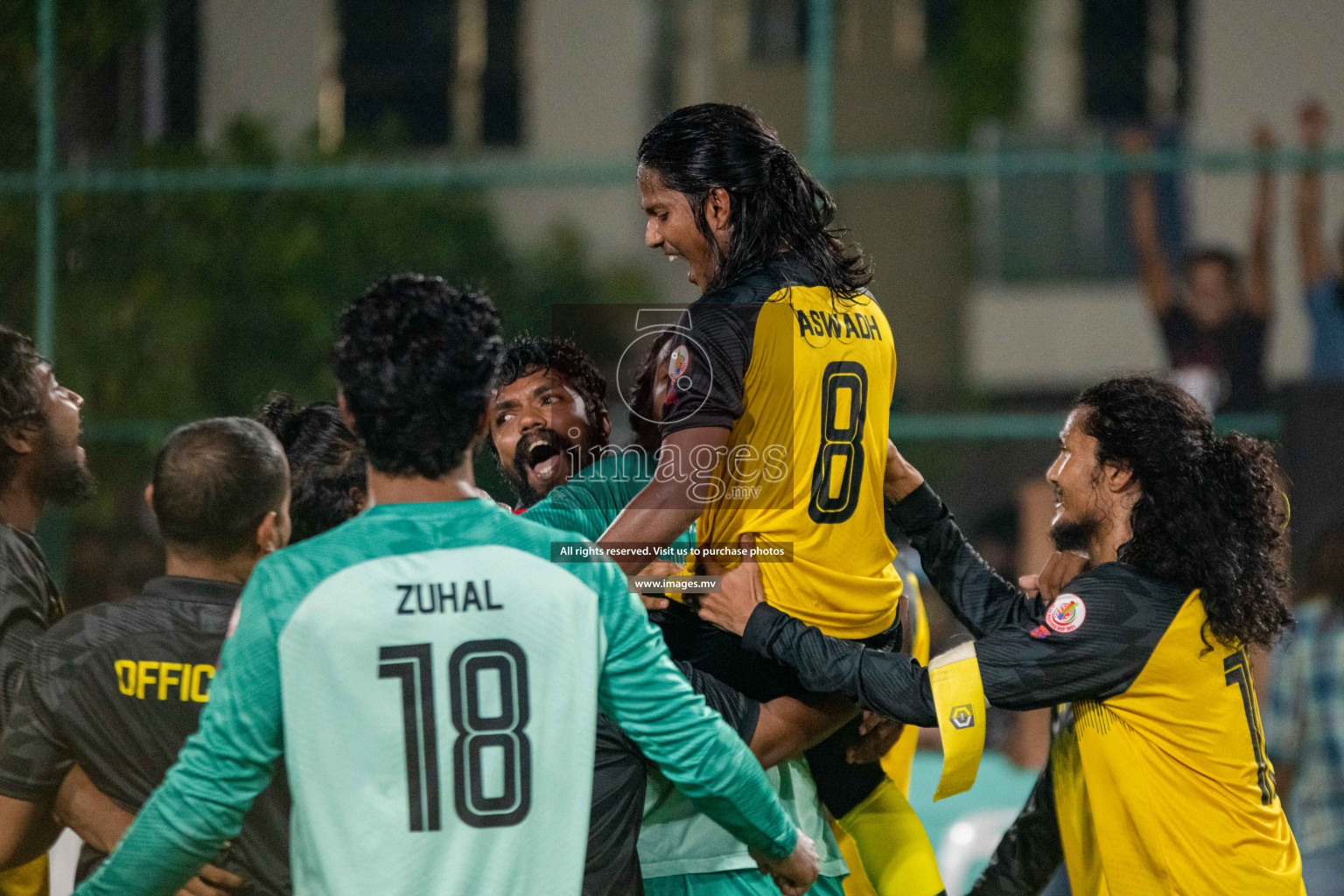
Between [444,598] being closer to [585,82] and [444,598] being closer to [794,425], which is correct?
[794,425]

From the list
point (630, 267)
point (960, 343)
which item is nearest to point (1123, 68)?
point (960, 343)

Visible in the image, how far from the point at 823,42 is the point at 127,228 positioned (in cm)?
617

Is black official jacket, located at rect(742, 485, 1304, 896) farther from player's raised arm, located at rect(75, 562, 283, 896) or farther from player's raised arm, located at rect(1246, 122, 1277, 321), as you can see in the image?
player's raised arm, located at rect(1246, 122, 1277, 321)

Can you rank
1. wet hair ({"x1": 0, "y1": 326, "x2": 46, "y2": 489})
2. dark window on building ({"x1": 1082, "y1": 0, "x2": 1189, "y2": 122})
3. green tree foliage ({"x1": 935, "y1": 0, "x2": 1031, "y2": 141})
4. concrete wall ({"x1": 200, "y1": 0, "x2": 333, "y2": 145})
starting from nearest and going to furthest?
wet hair ({"x1": 0, "y1": 326, "x2": 46, "y2": 489}) → concrete wall ({"x1": 200, "y1": 0, "x2": 333, "y2": 145}) → dark window on building ({"x1": 1082, "y1": 0, "x2": 1189, "y2": 122}) → green tree foliage ({"x1": 935, "y1": 0, "x2": 1031, "y2": 141})

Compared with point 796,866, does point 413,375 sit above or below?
above

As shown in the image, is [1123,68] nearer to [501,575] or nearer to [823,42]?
[823,42]

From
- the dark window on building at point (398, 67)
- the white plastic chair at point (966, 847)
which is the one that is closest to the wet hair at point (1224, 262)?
the white plastic chair at point (966, 847)

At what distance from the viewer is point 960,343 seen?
1705cm

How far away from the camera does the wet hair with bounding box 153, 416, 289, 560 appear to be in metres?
2.98

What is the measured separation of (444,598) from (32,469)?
62.2 inches

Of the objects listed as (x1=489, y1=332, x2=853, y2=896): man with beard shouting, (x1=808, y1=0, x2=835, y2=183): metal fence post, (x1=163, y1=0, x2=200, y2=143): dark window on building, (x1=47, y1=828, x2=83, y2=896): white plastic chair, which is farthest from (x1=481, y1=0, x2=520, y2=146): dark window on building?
(x1=489, y1=332, x2=853, y2=896): man with beard shouting

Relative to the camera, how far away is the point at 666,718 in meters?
2.43

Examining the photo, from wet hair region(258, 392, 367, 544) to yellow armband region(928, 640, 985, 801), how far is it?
1.46 metres

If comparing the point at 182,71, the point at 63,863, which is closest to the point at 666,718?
the point at 63,863
